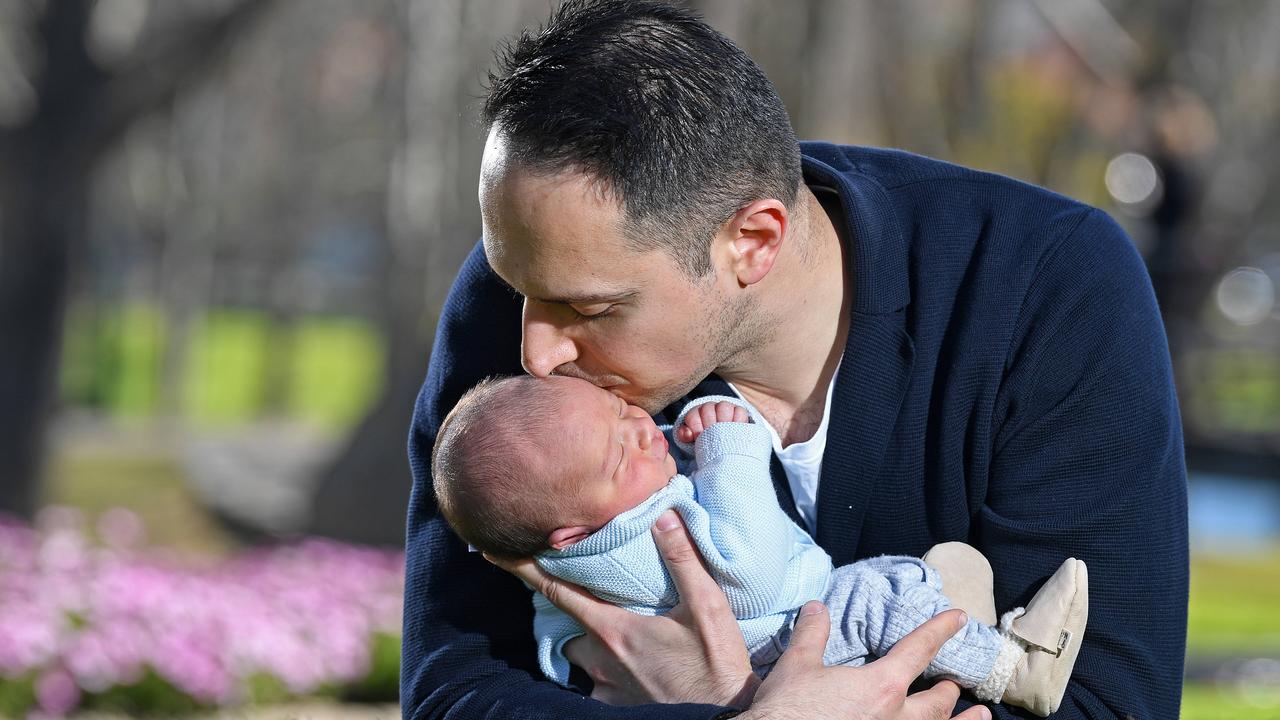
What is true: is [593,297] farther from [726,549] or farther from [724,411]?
[726,549]

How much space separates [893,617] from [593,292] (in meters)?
0.75

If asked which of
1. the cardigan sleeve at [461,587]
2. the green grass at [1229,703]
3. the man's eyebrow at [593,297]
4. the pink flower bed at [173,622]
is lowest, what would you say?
the pink flower bed at [173,622]

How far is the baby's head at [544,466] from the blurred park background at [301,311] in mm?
2253

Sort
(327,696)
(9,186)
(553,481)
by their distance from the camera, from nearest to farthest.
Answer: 1. (553,481)
2. (327,696)
3. (9,186)

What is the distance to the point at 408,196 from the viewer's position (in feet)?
36.7

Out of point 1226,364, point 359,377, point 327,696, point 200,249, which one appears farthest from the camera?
point 359,377

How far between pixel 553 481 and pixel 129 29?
9.14m

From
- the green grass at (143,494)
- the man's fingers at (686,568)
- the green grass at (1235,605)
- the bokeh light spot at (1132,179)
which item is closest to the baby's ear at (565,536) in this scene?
the man's fingers at (686,568)

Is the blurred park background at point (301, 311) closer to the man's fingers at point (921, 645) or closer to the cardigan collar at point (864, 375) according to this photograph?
the cardigan collar at point (864, 375)

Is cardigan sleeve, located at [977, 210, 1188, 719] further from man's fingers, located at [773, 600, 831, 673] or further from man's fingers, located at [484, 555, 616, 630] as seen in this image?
man's fingers, located at [484, 555, 616, 630]

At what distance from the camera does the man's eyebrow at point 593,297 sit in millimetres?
2479

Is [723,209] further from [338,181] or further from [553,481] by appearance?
[338,181]

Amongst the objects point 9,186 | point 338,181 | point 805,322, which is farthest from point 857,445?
point 338,181

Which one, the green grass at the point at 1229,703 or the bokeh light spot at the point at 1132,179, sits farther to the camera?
the bokeh light spot at the point at 1132,179
